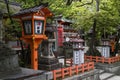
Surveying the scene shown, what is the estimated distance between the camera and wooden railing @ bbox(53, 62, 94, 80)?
36.8 ft

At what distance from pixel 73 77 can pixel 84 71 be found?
2014 millimetres

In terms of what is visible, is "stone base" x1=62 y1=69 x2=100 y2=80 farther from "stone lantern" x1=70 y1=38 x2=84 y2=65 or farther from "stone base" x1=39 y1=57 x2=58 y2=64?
"stone base" x1=39 y1=57 x2=58 y2=64

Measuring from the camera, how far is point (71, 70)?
1213 cm

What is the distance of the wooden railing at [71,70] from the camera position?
11222 mm

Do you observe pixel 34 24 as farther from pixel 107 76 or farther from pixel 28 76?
pixel 107 76

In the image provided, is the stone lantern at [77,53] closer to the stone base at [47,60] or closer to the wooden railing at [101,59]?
the stone base at [47,60]

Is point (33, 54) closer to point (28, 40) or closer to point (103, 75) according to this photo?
point (28, 40)

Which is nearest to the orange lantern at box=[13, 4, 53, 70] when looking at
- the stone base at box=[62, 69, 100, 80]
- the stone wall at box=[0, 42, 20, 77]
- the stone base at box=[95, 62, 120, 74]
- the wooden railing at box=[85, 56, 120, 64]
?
the stone wall at box=[0, 42, 20, 77]

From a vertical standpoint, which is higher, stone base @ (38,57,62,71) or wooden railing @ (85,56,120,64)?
stone base @ (38,57,62,71)

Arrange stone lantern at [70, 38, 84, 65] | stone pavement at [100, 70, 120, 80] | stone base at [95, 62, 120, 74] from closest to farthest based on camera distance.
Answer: stone lantern at [70, 38, 84, 65]
stone pavement at [100, 70, 120, 80]
stone base at [95, 62, 120, 74]

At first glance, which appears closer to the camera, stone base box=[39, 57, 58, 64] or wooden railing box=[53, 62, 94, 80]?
wooden railing box=[53, 62, 94, 80]

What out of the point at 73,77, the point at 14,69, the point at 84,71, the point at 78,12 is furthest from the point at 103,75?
the point at 14,69

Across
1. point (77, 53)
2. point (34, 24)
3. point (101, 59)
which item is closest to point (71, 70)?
point (77, 53)

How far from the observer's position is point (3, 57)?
28.4 ft
